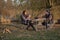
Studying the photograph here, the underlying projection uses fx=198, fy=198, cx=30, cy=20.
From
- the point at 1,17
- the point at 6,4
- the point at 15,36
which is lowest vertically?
the point at 15,36

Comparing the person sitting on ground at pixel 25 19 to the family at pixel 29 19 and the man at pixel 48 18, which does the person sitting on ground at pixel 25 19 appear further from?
the man at pixel 48 18

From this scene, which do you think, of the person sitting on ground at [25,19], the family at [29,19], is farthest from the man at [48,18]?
the person sitting on ground at [25,19]

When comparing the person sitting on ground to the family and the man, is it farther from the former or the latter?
the man

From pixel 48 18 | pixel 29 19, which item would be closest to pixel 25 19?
pixel 29 19

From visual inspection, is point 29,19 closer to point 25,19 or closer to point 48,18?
point 25,19

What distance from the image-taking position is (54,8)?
426 cm

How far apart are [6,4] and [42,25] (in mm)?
879

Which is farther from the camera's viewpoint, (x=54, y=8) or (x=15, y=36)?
(x=54, y=8)

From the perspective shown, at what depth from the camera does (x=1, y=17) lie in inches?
160

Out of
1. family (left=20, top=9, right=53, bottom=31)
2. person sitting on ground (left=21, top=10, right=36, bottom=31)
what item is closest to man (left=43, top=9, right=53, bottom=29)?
family (left=20, top=9, right=53, bottom=31)

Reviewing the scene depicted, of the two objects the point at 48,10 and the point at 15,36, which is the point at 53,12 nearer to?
the point at 48,10

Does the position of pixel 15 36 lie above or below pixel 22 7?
below

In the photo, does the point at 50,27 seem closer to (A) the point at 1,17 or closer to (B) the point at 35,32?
(B) the point at 35,32

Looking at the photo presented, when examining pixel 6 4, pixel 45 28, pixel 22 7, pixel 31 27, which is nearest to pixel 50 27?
pixel 45 28
